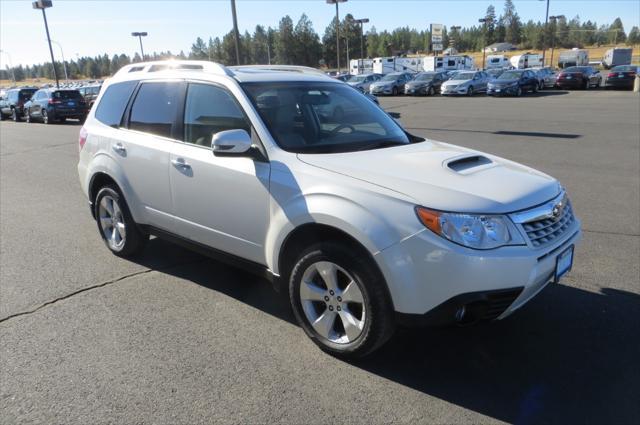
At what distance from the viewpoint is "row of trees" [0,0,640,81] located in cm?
11769

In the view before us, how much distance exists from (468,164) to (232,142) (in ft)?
5.32

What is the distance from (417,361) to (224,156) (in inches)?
74.8

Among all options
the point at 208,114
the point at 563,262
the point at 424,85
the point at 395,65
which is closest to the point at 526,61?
the point at 395,65

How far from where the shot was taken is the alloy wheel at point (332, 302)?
3230 millimetres

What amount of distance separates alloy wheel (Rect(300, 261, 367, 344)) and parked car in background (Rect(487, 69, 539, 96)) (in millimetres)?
30950

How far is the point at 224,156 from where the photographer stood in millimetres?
3650

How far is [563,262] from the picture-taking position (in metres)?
3.30

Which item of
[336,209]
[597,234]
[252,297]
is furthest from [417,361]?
[597,234]

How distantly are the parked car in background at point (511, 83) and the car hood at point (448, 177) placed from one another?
29.9 meters

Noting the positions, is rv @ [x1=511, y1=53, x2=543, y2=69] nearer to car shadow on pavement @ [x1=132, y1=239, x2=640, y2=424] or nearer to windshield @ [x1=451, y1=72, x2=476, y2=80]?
windshield @ [x1=451, y1=72, x2=476, y2=80]

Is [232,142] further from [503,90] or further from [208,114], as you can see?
[503,90]

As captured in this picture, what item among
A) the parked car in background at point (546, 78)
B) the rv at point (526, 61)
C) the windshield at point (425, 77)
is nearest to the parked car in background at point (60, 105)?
the windshield at point (425, 77)

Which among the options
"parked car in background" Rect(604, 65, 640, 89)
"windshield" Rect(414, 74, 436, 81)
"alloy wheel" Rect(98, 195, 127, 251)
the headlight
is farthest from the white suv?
"parked car in background" Rect(604, 65, 640, 89)

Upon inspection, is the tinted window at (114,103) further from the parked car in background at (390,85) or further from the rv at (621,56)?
the rv at (621,56)
